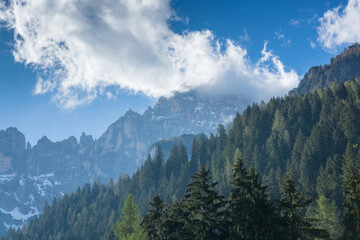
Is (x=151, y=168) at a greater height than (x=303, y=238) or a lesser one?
greater

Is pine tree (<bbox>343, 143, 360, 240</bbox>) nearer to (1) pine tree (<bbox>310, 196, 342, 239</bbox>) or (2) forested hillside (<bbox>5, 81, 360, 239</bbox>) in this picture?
(2) forested hillside (<bbox>5, 81, 360, 239</bbox>)

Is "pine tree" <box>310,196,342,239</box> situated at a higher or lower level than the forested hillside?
lower

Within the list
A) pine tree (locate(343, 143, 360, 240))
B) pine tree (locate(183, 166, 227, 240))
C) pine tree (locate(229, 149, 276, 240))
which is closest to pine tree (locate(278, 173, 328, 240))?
pine tree (locate(229, 149, 276, 240))

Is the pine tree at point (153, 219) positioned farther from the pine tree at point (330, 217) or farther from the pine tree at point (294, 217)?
the pine tree at point (330, 217)

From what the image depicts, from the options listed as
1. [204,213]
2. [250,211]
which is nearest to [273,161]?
[204,213]

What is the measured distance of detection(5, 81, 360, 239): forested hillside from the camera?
229ft

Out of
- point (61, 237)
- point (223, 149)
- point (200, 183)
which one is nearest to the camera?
point (200, 183)

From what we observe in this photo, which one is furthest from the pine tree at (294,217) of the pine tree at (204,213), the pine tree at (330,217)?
the pine tree at (330,217)

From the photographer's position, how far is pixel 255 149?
9975cm

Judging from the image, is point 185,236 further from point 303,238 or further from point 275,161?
point 275,161

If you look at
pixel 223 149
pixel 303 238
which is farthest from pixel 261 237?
pixel 223 149

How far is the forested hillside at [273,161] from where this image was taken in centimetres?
6975

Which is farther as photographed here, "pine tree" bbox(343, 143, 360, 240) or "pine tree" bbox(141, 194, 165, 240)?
"pine tree" bbox(141, 194, 165, 240)

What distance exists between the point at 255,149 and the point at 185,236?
75.8 m
